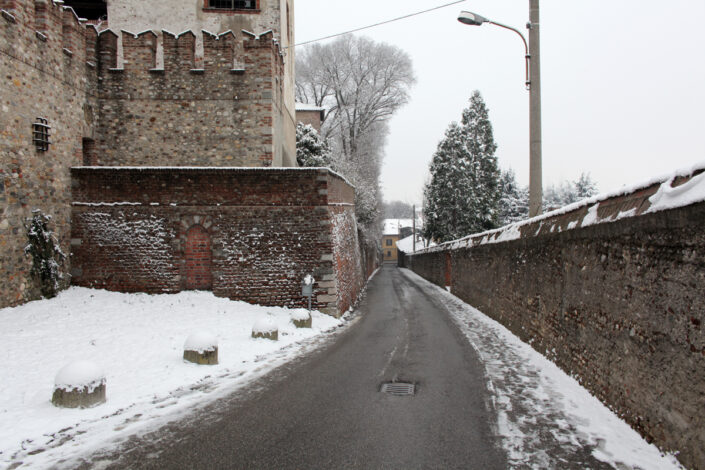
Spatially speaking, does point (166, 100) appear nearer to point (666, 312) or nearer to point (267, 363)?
point (267, 363)

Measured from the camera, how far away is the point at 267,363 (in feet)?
28.7

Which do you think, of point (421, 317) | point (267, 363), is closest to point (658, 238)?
point (267, 363)

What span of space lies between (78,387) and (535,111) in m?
10.1

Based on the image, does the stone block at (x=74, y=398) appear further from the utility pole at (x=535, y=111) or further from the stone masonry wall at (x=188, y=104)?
the stone masonry wall at (x=188, y=104)

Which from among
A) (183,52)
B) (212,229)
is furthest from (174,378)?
(183,52)

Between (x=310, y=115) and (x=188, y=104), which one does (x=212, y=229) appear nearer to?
(x=188, y=104)

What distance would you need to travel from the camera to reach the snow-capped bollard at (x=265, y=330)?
34.6ft

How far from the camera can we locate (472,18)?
438 inches

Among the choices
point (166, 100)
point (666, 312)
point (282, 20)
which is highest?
point (282, 20)

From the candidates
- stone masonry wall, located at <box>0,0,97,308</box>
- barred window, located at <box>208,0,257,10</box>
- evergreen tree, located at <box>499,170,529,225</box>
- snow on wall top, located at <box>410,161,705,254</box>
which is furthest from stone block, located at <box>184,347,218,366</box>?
evergreen tree, located at <box>499,170,529,225</box>

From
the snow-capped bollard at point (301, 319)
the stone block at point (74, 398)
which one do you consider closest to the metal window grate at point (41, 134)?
the snow-capped bollard at point (301, 319)

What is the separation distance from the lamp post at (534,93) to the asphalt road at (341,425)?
4344mm

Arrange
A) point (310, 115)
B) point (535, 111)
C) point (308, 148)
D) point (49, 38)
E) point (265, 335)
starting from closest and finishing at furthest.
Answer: point (265, 335)
point (535, 111)
point (49, 38)
point (308, 148)
point (310, 115)

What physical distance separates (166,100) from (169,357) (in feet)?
33.2
